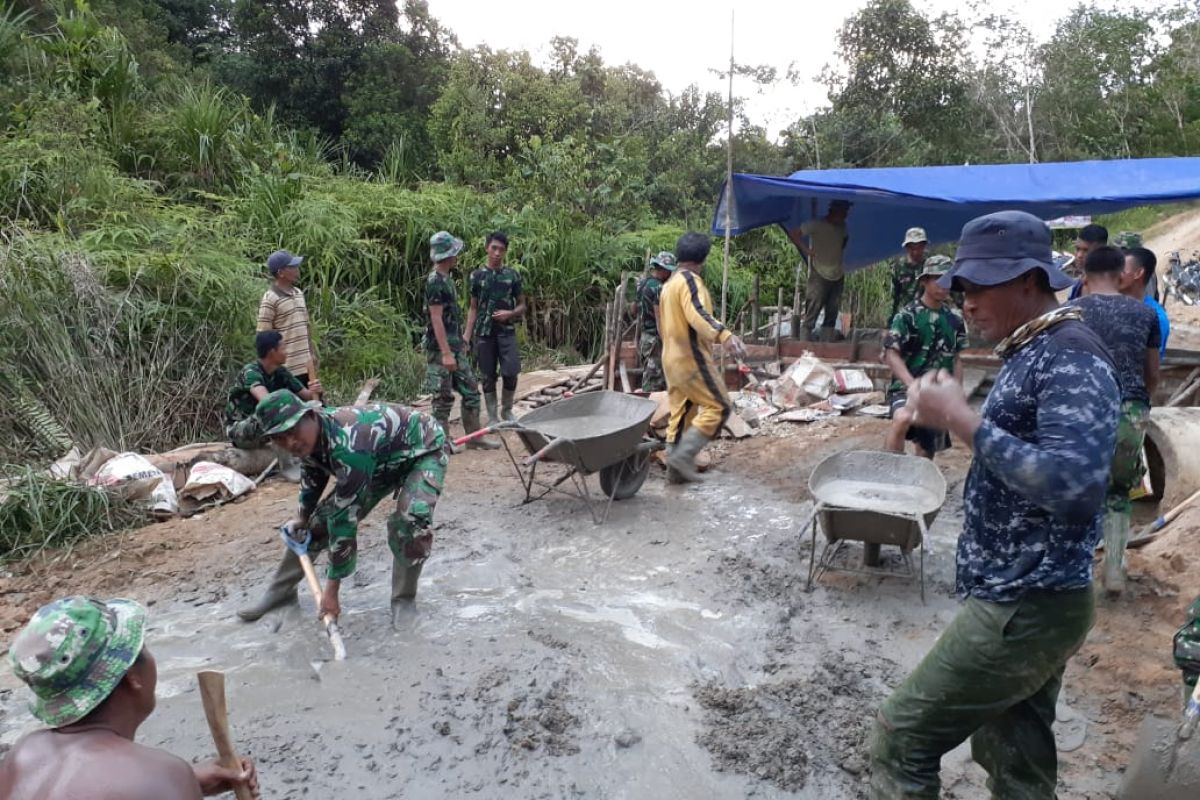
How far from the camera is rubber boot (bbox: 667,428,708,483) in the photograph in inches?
231

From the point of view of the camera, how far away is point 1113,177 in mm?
7359

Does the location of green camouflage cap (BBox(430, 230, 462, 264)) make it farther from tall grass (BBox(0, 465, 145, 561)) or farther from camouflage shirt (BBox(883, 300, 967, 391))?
camouflage shirt (BBox(883, 300, 967, 391))

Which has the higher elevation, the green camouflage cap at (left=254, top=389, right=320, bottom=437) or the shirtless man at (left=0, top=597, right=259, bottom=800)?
the green camouflage cap at (left=254, top=389, right=320, bottom=437)

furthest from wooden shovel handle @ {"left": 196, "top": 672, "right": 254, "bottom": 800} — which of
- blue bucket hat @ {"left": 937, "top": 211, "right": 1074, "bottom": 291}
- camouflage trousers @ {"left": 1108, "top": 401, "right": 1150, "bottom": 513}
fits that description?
camouflage trousers @ {"left": 1108, "top": 401, "right": 1150, "bottom": 513}

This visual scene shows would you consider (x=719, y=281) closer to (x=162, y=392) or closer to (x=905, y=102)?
(x=162, y=392)

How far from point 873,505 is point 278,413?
2.77 m

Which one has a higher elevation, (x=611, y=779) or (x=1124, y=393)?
(x=1124, y=393)

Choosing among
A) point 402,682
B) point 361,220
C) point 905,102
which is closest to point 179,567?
point 402,682

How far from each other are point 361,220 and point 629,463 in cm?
623

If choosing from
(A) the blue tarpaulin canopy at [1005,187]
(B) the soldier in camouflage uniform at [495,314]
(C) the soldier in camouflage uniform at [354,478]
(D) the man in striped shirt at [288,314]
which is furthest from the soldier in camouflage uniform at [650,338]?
(C) the soldier in camouflage uniform at [354,478]

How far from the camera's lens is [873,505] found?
4.05 meters

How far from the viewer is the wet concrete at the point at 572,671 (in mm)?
2883

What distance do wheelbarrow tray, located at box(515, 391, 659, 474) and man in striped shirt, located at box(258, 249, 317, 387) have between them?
1.76 m

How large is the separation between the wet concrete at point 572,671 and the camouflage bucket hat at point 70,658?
1533 millimetres
